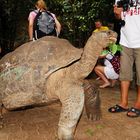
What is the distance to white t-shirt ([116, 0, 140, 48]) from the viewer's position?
5.50 metres

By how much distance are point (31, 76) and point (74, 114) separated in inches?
31.3

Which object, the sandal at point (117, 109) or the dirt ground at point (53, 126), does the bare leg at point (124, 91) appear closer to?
the sandal at point (117, 109)

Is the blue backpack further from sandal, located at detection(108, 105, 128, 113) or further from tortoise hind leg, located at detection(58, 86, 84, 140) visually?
tortoise hind leg, located at detection(58, 86, 84, 140)

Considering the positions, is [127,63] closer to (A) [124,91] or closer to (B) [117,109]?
(A) [124,91]

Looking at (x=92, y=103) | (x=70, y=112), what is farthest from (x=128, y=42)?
(x=70, y=112)

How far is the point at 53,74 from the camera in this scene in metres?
4.77

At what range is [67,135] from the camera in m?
4.47

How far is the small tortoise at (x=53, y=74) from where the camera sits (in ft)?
14.7

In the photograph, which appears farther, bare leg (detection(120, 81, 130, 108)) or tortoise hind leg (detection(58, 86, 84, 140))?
bare leg (detection(120, 81, 130, 108))

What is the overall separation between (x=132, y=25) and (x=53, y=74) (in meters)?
1.54

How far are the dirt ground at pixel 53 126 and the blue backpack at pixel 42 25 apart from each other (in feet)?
4.95

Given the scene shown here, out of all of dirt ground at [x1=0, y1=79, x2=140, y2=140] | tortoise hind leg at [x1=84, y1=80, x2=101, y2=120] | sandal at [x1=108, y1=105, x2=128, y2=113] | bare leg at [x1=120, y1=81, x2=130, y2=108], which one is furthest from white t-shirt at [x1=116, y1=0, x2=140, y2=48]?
dirt ground at [x1=0, y1=79, x2=140, y2=140]

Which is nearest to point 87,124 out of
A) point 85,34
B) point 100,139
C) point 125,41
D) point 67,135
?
point 100,139

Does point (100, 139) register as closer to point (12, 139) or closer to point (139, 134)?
point (139, 134)
